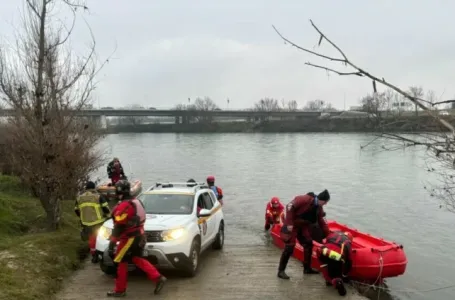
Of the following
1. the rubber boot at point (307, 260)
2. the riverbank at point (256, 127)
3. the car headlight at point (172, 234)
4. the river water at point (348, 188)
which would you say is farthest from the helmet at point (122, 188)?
the riverbank at point (256, 127)

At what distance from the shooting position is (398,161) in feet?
152

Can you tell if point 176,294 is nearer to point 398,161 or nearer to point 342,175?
point 342,175

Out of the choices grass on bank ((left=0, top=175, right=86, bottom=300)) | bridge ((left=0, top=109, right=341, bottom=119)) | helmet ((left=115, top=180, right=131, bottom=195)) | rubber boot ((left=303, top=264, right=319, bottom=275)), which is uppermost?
bridge ((left=0, top=109, right=341, bottom=119))

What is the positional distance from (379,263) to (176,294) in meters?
4.42

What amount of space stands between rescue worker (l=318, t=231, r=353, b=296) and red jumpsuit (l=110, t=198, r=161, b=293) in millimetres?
3149

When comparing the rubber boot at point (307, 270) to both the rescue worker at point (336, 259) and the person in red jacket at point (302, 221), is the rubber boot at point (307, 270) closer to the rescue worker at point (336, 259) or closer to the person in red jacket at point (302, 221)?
the person in red jacket at point (302, 221)

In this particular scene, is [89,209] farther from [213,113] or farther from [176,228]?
[213,113]

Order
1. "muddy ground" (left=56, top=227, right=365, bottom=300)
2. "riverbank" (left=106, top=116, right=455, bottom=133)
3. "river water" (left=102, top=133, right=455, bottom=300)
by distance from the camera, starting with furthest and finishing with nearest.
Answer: "riverbank" (left=106, top=116, right=455, bottom=133), "river water" (left=102, top=133, right=455, bottom=300), "muddy ground" (left=56, top=227, right=365, bottom=300)

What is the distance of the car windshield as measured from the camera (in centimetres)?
1022

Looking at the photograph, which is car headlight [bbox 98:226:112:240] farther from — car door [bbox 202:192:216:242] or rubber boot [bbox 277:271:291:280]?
rubber boot [bbox 277:271:291:280]

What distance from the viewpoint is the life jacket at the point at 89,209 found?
10.5 metres

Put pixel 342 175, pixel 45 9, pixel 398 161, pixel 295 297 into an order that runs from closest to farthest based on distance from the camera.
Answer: pixel 295 297 < pixel 45 9 < pixel 342 175 < pixel 398 161

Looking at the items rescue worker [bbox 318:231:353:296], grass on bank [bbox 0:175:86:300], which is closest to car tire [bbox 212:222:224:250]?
grass on bank [bbox 0:175:86:300]

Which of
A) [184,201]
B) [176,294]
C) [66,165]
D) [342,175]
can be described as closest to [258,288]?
[176,294]
